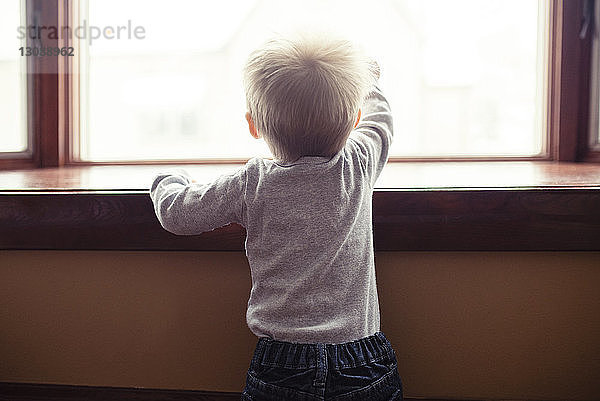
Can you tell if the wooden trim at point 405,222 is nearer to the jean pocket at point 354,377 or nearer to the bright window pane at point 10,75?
the jean pocket at point 354,377

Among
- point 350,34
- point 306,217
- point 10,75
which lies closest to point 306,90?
point 306,217

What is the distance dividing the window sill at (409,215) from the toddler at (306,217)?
0.62ft

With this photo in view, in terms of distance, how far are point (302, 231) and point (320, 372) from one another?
0.20 metres

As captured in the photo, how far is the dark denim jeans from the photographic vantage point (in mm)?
A: 969

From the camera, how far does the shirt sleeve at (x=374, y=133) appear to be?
1.03 meters

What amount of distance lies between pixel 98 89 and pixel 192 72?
25cm

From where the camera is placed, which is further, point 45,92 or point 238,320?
point 45,92

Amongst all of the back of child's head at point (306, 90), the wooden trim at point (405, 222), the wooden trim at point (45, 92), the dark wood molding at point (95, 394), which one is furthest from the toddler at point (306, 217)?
the wooden trim at point (45, 92)

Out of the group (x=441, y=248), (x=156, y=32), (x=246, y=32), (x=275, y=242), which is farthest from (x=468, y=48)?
(x=275, y=242)

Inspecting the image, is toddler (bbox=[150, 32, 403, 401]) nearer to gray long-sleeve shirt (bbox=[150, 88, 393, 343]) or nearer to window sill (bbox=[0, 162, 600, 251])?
gray long-sleeve shirt (bbox=[150, 88, 393, 343])

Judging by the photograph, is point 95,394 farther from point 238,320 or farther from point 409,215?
point 409,215

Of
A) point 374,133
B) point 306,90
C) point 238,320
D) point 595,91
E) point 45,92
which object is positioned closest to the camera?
point 306,90

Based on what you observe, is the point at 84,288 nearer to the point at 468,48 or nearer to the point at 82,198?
the point at 82,198

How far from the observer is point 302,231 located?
97cm
